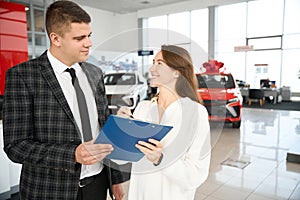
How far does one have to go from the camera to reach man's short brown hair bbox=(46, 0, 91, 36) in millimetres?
932

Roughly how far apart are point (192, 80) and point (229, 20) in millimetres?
11512

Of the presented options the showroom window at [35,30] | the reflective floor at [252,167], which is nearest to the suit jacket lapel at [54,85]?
the reflective floor at [252,167]

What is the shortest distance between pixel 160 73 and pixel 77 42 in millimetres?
355

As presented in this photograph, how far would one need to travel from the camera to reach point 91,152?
2.68 ft

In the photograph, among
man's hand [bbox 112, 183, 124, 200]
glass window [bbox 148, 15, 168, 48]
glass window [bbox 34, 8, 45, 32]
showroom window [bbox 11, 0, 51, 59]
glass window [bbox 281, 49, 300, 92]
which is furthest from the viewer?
glass window [bbox 281, 49, 300, 92]

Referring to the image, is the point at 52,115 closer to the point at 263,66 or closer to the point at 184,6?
the point at 184,6

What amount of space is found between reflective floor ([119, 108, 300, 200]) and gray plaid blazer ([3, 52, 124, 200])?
640mm

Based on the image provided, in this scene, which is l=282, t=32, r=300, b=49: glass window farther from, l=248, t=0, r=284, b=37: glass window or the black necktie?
the black necktie

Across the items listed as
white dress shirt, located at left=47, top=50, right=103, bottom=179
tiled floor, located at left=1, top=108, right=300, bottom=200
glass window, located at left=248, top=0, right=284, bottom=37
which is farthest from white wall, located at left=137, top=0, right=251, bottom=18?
white dress shirt, located at left=47, top=50, right=103, bottom=179

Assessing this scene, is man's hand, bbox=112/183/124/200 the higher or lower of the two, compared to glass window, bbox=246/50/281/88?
lower

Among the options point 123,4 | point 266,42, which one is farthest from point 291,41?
point 123,4

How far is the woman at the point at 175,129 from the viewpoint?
94cm

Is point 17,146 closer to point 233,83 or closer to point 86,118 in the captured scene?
point 86,118

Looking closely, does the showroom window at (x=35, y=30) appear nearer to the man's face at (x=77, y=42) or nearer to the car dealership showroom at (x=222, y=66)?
the car dealership showroom at (x=222, y=66)
